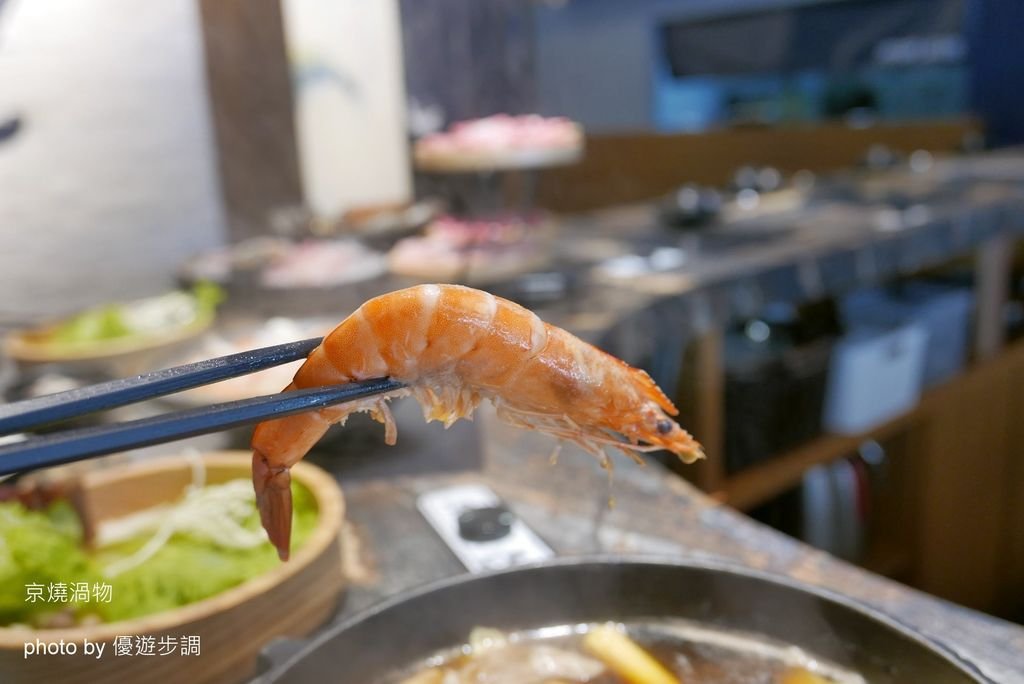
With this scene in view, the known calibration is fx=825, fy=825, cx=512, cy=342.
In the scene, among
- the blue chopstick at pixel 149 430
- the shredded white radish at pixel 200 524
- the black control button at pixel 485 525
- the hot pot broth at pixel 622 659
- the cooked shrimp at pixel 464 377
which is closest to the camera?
the blue chopstick at pixel 149 430

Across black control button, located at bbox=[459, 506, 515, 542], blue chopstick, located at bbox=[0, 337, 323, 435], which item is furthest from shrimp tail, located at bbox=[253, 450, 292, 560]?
black control button, located at bbox=[459, 506, 515, 542]

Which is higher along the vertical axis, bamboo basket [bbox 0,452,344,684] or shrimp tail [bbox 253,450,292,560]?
shrimp tail [bbox 253,450,292,560]

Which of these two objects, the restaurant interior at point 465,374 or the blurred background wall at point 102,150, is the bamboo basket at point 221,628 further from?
the blurred background wall at point 102,150

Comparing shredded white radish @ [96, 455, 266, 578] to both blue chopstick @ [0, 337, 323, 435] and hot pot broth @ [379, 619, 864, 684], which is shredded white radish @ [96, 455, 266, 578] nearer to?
hot pot broth @ [379, 619, 864, 684]

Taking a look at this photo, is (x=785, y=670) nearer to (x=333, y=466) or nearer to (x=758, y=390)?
(x=333, y=466)

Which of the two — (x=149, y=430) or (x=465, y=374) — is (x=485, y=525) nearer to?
(x=465, y=374)

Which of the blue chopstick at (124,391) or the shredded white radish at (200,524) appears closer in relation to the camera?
the blue chopstick at (124,391)

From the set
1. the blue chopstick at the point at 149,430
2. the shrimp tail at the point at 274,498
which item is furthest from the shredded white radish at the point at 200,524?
the blue chopstick at the point at 149,430
